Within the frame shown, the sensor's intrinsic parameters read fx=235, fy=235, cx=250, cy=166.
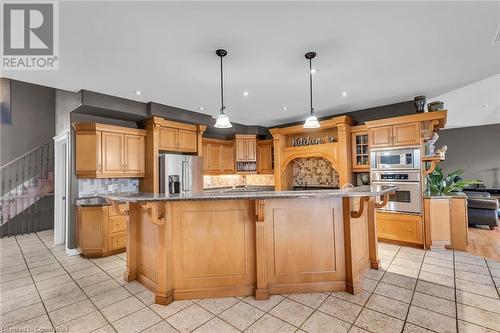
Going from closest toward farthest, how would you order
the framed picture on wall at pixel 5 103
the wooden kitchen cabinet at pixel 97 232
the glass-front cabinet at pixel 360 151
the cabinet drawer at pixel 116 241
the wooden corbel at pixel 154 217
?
1. the wooden corbel at pixel 154 217
2. the wooden kitchen cabinet at pixel 97 232
3. the cabinet drawer at pixel 116 241
4. the glass-front cabinet at pixel 360 151
5. the framed picture on wall at pixel 5 103

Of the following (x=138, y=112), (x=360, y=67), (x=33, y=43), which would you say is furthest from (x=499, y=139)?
(x=33, y=43)

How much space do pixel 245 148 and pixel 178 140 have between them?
2150 millimetres

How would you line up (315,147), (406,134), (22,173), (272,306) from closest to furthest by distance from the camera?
(272,306) → (406,134) → (315,147) → (22,173)

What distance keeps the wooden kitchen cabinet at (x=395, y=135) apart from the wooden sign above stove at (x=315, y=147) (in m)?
0.59

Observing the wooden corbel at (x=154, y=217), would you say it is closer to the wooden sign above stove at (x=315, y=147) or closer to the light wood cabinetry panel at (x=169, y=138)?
the light wood cabinetry panel at (x=169, y=138)

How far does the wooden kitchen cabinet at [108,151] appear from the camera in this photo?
4172 mm

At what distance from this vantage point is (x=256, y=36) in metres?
2.45

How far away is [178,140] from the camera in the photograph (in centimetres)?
508

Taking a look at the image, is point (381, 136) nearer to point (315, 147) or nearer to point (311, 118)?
point (315, 147)

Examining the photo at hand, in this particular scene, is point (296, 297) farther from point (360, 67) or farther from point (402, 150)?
point (402, 150)

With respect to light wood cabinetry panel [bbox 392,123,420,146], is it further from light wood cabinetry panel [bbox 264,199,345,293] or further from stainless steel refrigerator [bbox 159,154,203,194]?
stainless steel refrigerator [bbox 159,154,203,194]

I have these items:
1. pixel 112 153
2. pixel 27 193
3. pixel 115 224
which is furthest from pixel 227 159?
pixel 27 193

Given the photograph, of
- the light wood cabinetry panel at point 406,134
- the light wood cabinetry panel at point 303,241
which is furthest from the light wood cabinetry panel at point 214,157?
the light wood cabinetry panel at point 406,134

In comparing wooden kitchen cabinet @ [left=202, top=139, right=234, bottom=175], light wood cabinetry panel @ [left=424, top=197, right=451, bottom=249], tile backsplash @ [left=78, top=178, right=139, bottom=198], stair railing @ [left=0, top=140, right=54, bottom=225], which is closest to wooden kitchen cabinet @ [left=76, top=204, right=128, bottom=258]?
tile backsplash @ [left=78, top=178, right=139, bottom=198]
